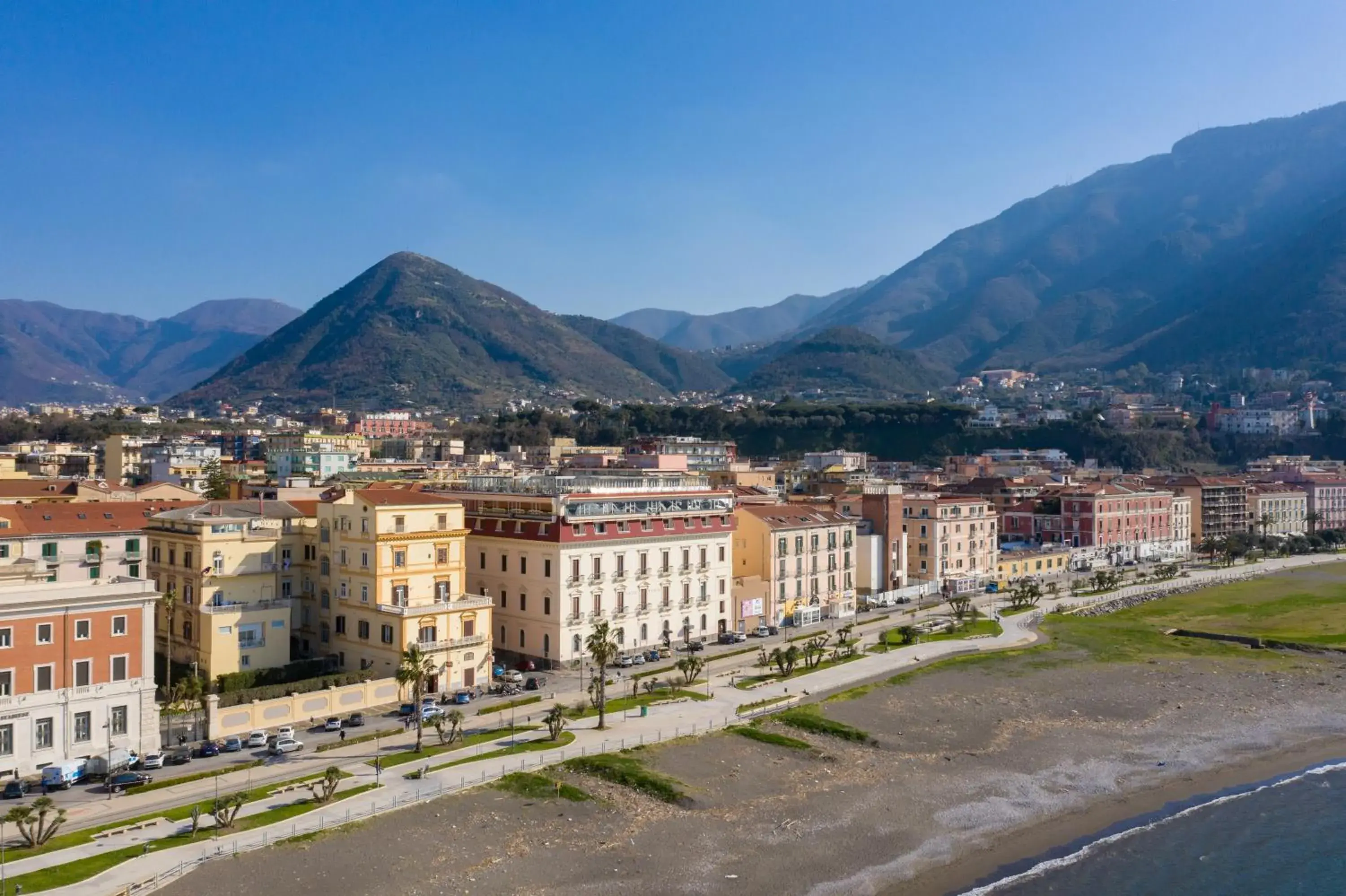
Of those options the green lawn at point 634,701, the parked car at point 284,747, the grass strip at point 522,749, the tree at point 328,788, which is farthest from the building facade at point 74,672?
the green lawn at point 634,701

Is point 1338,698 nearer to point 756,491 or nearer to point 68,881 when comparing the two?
point 756,491

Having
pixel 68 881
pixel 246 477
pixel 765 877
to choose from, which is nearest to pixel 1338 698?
pixel 765 877

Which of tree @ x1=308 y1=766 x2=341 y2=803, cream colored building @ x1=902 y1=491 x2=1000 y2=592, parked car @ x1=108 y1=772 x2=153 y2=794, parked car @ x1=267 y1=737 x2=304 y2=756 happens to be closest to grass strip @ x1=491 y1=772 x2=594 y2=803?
tree @ x1=308 y1=766 x2=341 y2=803

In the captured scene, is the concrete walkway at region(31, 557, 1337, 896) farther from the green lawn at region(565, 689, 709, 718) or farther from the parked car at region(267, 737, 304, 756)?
the green lawn at region(565, 689, 709, 718)

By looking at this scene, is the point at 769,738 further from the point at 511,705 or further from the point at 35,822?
the point at 35,822

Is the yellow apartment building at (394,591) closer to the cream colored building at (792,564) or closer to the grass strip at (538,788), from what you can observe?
the grass strip at (538,788)

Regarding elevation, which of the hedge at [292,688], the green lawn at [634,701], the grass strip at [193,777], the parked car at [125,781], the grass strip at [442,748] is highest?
the hedge at [292,688]
